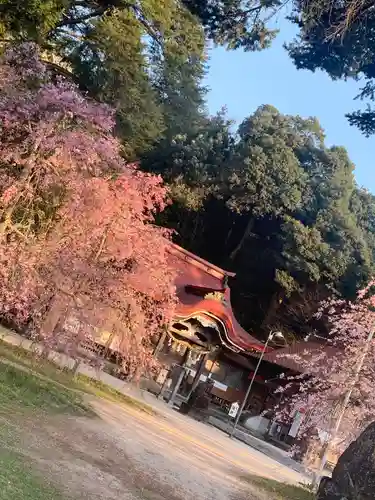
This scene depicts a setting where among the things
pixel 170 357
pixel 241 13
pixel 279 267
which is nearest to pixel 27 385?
pixel 241 13

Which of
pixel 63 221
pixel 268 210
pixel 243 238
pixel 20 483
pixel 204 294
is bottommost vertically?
pixel 20 483

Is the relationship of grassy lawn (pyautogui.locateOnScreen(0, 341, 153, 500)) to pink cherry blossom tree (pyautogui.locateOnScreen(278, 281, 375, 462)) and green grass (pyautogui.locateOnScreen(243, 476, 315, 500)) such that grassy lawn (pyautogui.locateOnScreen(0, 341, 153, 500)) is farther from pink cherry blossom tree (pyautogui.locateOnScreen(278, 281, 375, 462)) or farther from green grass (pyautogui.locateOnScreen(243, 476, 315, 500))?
pink cherry blossom tree (pyautogui.locateOnScreen(278, 281, 375, 462))

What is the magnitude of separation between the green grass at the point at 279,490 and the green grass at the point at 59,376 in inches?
123

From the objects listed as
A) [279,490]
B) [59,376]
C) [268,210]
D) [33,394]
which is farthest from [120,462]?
[268,210]

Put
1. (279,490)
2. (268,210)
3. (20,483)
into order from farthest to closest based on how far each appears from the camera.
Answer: (268,210) → (279,490) → (20,483)

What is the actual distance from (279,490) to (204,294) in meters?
8.70

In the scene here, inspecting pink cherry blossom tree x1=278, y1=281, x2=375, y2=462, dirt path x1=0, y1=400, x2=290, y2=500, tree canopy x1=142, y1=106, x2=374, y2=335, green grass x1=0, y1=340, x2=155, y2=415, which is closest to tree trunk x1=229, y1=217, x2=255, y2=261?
tree canopy x1=142, y1=106, x2=374, y2=335

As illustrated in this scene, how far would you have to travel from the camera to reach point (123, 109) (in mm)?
17141

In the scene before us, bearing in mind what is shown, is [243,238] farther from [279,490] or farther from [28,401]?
[28,401]

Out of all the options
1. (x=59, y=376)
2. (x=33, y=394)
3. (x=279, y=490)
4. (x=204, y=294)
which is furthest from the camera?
(x=204, y=294)

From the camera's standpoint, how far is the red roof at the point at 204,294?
1691 cm

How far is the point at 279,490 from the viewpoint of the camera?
9.13 meters

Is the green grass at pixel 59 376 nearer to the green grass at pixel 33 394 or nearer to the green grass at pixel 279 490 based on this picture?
the green grass at pixel 33 394

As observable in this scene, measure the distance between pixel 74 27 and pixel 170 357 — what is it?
467 inches
